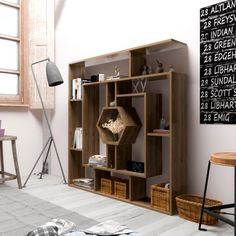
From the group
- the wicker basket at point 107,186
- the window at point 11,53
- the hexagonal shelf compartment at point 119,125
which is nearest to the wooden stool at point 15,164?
the window at point 11,53

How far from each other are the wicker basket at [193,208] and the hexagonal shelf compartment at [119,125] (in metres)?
0.88

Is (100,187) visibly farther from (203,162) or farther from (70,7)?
(70,7)

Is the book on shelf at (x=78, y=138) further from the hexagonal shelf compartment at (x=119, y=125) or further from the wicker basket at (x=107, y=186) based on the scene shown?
the wicker basket at (x=107, y=186)

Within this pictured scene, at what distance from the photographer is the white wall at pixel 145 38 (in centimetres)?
285

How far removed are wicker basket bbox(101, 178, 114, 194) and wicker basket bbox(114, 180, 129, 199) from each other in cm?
5

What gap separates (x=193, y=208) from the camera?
2641 millimetres

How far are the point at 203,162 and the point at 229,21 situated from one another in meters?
1.40

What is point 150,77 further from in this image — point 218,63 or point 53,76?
point 53,76

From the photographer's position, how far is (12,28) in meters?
4.71

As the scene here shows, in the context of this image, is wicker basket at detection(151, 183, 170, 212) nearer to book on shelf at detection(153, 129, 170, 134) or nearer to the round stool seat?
book on shelf at detection(153, 129, 170, 134)

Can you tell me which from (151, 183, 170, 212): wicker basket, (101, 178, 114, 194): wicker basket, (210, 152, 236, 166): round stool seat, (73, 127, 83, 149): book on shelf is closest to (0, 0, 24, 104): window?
(73, 127, 83, 149): book on shelf

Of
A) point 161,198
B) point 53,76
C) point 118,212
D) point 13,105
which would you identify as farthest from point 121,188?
point 13,105

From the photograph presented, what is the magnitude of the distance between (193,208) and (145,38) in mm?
1999

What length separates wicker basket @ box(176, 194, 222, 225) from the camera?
2583 mm
